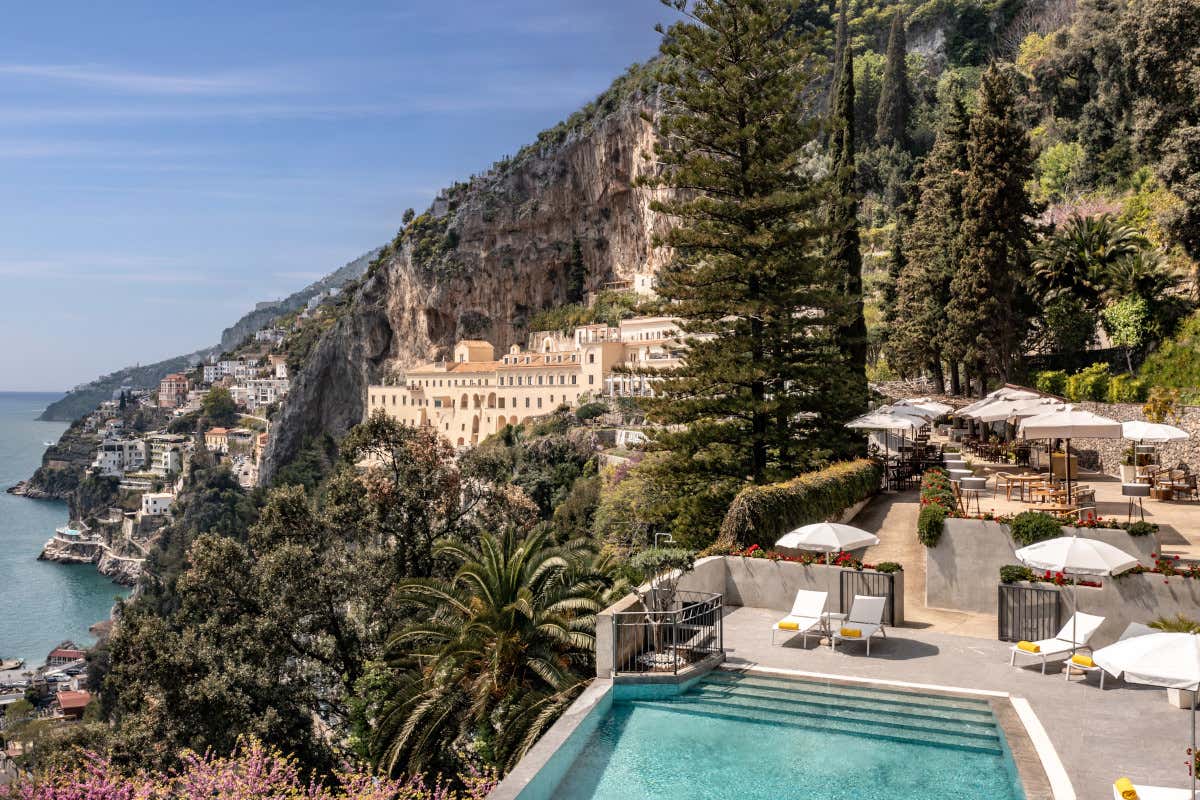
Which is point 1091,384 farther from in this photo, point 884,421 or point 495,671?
point 495,671

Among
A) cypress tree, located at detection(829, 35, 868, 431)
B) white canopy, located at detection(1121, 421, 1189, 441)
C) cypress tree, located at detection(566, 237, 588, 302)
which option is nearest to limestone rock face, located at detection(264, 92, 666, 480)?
cypress tree, located at detection(566, 237, 588, 302)

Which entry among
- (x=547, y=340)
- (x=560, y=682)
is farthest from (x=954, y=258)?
(x=547, y=340)

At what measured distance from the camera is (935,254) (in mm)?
26641

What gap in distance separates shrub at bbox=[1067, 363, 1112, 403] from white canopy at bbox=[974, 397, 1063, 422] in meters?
5.52

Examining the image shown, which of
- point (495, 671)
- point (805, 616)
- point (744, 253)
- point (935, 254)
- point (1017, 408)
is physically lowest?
point (495, 671)

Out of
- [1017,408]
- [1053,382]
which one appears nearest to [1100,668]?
[1017,408]

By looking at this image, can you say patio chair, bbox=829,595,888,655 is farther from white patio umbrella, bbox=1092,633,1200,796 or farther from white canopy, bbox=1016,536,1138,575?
white patio umbrella, bbox=1092,633,1200,796

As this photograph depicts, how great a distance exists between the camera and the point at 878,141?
73.2 m

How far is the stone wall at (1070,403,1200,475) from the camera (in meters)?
16.8

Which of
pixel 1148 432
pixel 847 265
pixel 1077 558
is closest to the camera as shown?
pixel 1077 558

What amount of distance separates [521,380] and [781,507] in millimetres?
55911

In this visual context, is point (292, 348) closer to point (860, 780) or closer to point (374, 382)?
point (374, 382)

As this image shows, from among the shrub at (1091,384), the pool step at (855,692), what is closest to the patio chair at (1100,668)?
the pool step at (855,692)

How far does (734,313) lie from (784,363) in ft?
4.93
